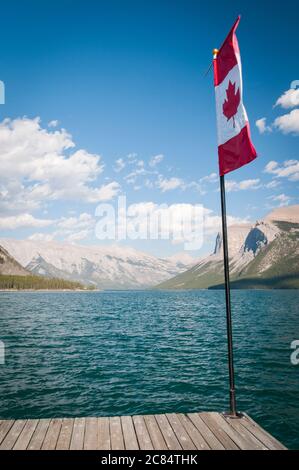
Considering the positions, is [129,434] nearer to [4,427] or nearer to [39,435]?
[39,435]

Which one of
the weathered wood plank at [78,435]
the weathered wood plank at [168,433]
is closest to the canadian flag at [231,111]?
the weathered wood plank at [168,433]

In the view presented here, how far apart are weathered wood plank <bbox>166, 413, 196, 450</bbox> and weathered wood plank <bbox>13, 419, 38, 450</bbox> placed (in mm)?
4537

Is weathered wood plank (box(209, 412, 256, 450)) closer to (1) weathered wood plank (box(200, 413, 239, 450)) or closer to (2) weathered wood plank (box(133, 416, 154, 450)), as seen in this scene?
(1) weathered wood plank (box(200, 413, 239, 450))

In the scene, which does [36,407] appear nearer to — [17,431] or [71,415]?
[71,415]

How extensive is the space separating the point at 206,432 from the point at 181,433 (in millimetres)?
802

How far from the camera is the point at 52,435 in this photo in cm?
1028

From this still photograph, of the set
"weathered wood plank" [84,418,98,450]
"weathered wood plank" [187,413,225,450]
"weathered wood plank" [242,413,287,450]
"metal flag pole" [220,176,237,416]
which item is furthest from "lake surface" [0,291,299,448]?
"weathered wood plank" [84,418,98,450]

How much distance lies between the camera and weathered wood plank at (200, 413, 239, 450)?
958 centimetres

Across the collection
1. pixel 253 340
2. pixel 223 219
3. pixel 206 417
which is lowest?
pixel 253 340

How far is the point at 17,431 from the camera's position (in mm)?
10516

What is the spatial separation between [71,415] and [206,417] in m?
10.8

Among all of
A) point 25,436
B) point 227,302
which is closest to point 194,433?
point 227,302

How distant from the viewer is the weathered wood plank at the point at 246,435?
951 cm
